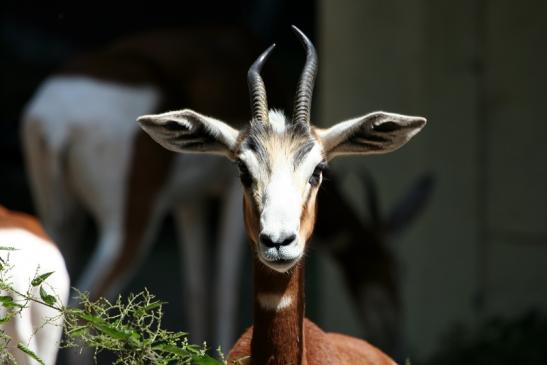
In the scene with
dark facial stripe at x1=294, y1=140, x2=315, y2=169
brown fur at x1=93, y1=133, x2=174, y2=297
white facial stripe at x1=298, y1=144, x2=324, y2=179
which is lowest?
brown fur at x1=93, y1=133, x2=174, y2=297

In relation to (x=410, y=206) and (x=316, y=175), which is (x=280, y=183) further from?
(x=410, y=206)

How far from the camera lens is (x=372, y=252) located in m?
7.22

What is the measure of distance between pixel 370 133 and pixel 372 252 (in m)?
3.56

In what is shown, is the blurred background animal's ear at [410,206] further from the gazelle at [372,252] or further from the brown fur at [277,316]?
the brown fur at [277,316]

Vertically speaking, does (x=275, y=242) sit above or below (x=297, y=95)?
below

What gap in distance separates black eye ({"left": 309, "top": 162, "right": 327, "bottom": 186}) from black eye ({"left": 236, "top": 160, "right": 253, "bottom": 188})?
15cm

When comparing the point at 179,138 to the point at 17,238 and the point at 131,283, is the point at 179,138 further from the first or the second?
the point at 131,283

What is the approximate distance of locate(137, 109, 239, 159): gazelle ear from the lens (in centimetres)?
368

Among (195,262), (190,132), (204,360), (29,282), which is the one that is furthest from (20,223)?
(195,262)

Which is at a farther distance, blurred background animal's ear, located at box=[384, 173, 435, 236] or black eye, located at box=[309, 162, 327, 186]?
blurred background animal's ear, located at box=[384, 173, 435, 236]

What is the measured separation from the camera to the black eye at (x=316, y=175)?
356cm

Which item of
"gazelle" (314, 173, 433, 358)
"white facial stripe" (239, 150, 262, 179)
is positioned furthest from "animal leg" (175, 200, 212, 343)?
"white facial stripe" (239, 150, 262, 179)

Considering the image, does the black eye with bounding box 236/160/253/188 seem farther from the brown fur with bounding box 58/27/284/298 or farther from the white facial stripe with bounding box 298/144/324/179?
the brown fur with bounding box 58/27/284/298

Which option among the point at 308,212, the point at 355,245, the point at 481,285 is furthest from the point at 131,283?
the point at 308,212
